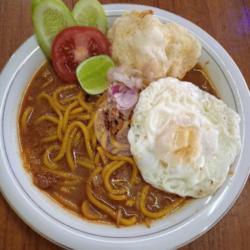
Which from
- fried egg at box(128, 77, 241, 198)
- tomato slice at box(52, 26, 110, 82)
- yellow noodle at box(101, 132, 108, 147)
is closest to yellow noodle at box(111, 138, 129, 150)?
yellow noodle at box(101, 132, 108, 147)

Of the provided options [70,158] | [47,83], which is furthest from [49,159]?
[47,83]

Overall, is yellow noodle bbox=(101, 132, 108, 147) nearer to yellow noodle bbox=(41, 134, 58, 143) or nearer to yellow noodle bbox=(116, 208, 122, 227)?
yellow noodle bbox=(41, 134, 58, 143)

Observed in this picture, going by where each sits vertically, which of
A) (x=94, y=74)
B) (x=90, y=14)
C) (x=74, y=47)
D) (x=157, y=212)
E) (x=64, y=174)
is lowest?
(x=157, y=212)

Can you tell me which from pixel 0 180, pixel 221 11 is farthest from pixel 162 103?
pixel 221 11

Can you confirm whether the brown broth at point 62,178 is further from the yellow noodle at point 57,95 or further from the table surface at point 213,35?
the table surface at point 213,35

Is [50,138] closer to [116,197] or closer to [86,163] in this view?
[86,163]
